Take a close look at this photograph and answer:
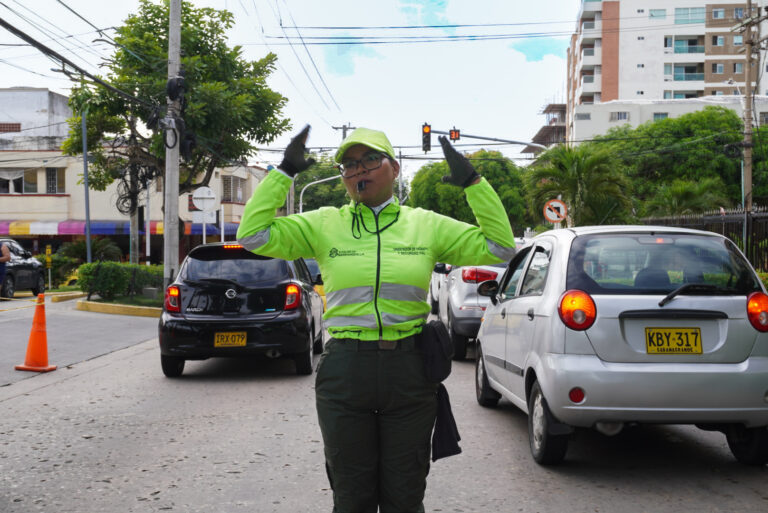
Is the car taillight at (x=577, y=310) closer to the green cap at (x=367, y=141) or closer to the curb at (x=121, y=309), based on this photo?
the green cap at (x=367, y=141)

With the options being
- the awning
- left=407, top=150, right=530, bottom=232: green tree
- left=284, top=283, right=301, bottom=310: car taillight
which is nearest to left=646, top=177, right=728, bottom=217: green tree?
left=284, top=283, right=301, bottom=310: car taillight

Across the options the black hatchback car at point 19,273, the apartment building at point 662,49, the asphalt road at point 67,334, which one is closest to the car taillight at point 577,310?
the asphalt road at point 67,334

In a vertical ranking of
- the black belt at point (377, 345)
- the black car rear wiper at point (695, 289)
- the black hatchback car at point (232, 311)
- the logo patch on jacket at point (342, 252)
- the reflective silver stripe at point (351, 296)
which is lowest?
the black hatchback car at point (232, 311)

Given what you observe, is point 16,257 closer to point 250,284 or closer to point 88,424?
point 250,284

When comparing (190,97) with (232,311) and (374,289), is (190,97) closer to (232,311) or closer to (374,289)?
(232,311)

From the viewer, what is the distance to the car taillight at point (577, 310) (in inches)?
190

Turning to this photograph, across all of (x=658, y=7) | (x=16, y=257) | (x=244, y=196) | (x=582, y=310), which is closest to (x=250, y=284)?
(x=582, y=310)

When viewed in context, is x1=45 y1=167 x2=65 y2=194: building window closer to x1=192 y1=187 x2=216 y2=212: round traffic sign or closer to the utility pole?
x1=192 y1=187 x2=216 y2=212: round traffic sign

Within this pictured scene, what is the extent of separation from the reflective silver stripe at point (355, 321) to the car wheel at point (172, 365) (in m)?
6.36

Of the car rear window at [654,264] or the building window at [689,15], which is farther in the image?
the building window at [689,15]

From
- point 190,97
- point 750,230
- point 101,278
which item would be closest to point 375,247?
point 750,230

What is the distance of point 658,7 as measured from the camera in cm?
7306

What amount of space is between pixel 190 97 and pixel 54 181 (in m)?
23.9

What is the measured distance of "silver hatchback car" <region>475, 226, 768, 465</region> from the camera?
15.4ft
